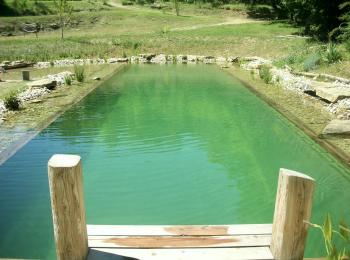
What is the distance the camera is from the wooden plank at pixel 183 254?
3.94m

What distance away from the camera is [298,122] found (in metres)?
10.9

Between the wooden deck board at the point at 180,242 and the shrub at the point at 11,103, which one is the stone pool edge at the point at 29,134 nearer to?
the shrub at the point at 11,103

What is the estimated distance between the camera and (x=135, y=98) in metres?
15.3

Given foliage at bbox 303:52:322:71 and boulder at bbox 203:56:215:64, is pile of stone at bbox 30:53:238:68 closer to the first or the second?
boulder at bbox 203:56:215:64

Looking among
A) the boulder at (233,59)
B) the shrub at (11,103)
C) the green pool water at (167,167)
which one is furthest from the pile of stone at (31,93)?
the boulder at (233,59)

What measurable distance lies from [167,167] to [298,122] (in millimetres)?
4252

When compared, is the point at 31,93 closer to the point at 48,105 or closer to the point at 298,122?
the point at 48,105

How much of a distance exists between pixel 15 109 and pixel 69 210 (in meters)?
9.49

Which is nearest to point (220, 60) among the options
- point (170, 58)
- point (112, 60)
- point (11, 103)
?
point (170, 58)

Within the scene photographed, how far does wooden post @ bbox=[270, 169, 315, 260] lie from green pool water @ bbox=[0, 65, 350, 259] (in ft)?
5.08

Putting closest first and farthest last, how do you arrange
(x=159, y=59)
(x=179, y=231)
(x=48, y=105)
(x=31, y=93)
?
(x=179, y=231)
(x=48, y=105)
(x=31, y=93)
(x=159, y=59)

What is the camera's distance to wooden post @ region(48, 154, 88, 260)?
353cm

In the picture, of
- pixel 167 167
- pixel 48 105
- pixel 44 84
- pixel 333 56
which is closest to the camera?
pixel 167 167

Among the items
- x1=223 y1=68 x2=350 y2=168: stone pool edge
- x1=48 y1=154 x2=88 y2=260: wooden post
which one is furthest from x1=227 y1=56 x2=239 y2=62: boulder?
x1=48 y1=154 x2=88 y2=260: wooden post
